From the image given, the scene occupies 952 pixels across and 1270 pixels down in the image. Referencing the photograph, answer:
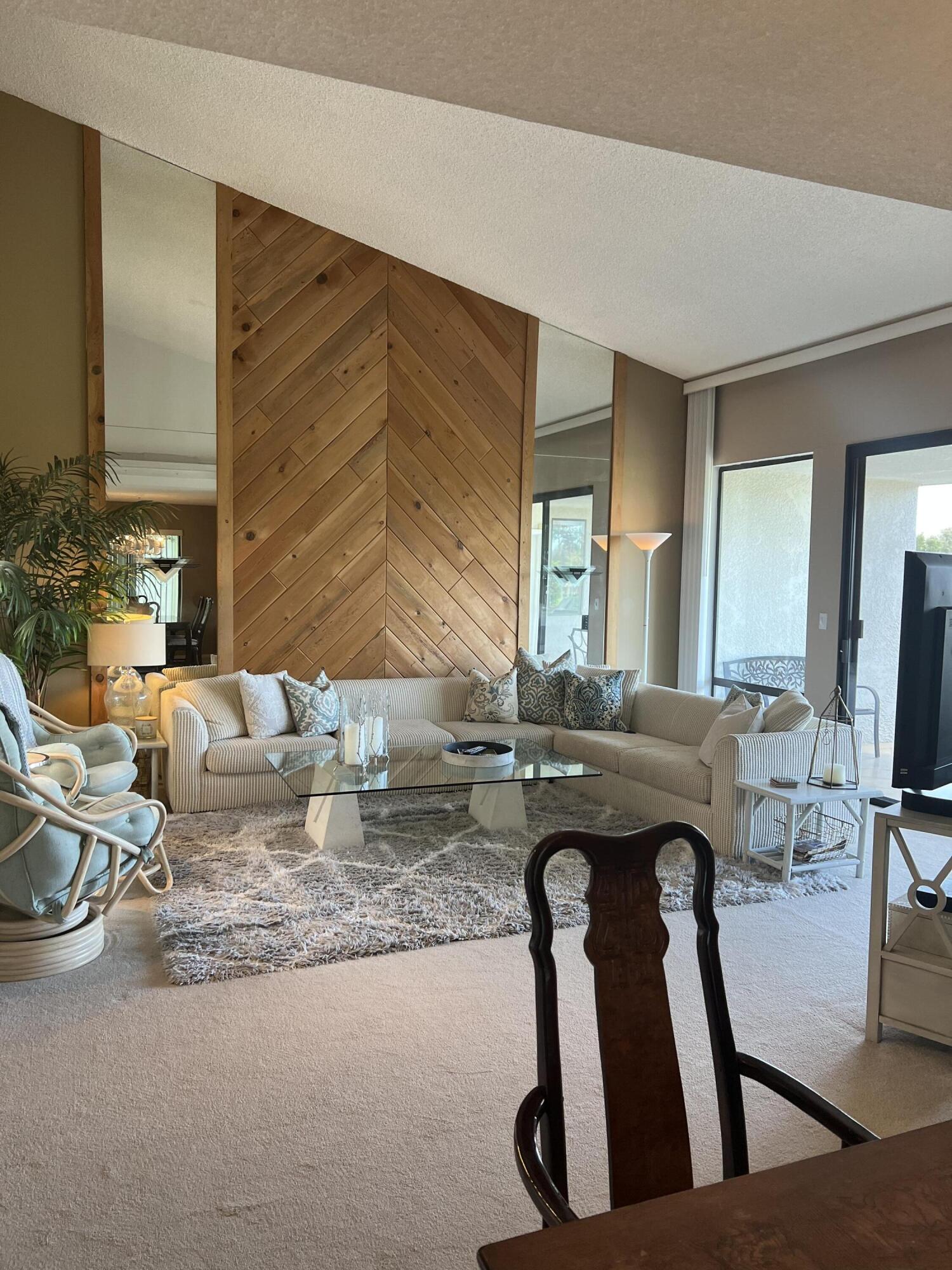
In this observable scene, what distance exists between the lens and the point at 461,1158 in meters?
2.30

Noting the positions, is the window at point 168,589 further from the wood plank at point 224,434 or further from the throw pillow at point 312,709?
the throw pillow at point 312,709

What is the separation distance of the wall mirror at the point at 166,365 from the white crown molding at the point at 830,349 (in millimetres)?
3566

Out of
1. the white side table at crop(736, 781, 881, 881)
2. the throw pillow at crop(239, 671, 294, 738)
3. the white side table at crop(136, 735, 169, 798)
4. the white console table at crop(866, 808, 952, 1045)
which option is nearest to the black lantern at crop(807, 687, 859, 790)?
the white side table at crop(736, 781, 881, 881)

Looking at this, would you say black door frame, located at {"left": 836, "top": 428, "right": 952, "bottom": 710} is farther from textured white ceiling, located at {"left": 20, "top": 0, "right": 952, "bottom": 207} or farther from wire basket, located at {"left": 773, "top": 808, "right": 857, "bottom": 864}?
textured white ceiling, located at {"left": 20, "top": 0, "right": 952, "bottom": 207}

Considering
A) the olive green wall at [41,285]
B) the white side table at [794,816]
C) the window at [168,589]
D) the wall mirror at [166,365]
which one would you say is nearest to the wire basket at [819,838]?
the white side table at [794,816]

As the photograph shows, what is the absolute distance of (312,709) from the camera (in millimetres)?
5715

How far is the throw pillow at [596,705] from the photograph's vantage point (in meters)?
6.16

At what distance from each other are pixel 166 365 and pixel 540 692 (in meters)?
3.14

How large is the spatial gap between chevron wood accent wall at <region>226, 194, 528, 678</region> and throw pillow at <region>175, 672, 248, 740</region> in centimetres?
48

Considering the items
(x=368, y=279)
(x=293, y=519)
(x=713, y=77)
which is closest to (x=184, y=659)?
(x=293, y=519)

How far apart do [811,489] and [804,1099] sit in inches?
210

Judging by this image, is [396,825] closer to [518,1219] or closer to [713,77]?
[518,1219]

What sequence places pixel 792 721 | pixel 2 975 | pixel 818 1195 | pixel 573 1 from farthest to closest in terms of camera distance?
pixel 792 721 < pixel 2 975 < pixel 573 1 < pixel 818 1195

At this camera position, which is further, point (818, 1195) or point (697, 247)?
point (697, 247)
